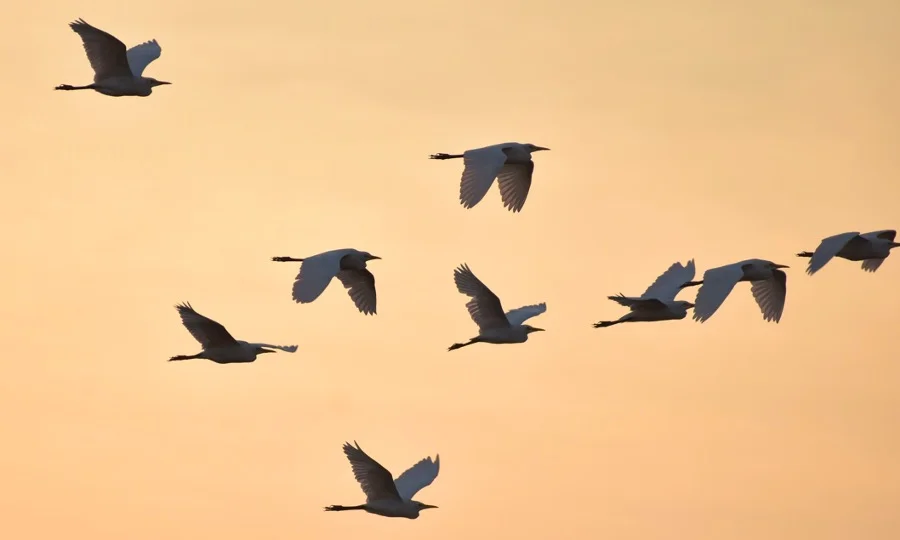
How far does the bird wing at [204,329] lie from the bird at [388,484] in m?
3.84

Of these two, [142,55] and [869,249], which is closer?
[869,249]

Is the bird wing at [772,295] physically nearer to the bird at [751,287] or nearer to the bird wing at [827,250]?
the bird at [751,287]

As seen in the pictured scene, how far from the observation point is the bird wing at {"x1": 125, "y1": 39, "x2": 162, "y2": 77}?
43.5 meters

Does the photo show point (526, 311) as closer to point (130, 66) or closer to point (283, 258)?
point (283, 258)

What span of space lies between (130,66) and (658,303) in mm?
12923

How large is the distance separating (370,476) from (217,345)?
4.28 meters

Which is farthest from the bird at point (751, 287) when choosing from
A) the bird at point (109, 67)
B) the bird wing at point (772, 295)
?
the bird at point (109, 67)

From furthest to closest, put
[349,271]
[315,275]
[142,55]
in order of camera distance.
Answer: [142,55] < [349,271] < [315,275]

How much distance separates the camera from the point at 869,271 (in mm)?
42969

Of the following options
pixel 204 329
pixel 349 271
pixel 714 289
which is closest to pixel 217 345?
pixel 204 329

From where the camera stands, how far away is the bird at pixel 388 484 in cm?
3647

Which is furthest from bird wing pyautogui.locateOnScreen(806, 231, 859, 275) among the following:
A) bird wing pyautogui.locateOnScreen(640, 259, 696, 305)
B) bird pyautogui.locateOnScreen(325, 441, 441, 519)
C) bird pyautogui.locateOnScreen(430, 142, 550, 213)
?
bird pyautogui.locateOnScreen(325, 441, 441, 519)

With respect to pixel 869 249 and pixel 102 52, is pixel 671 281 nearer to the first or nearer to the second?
pixel 869 249

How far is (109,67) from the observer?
133 ft
